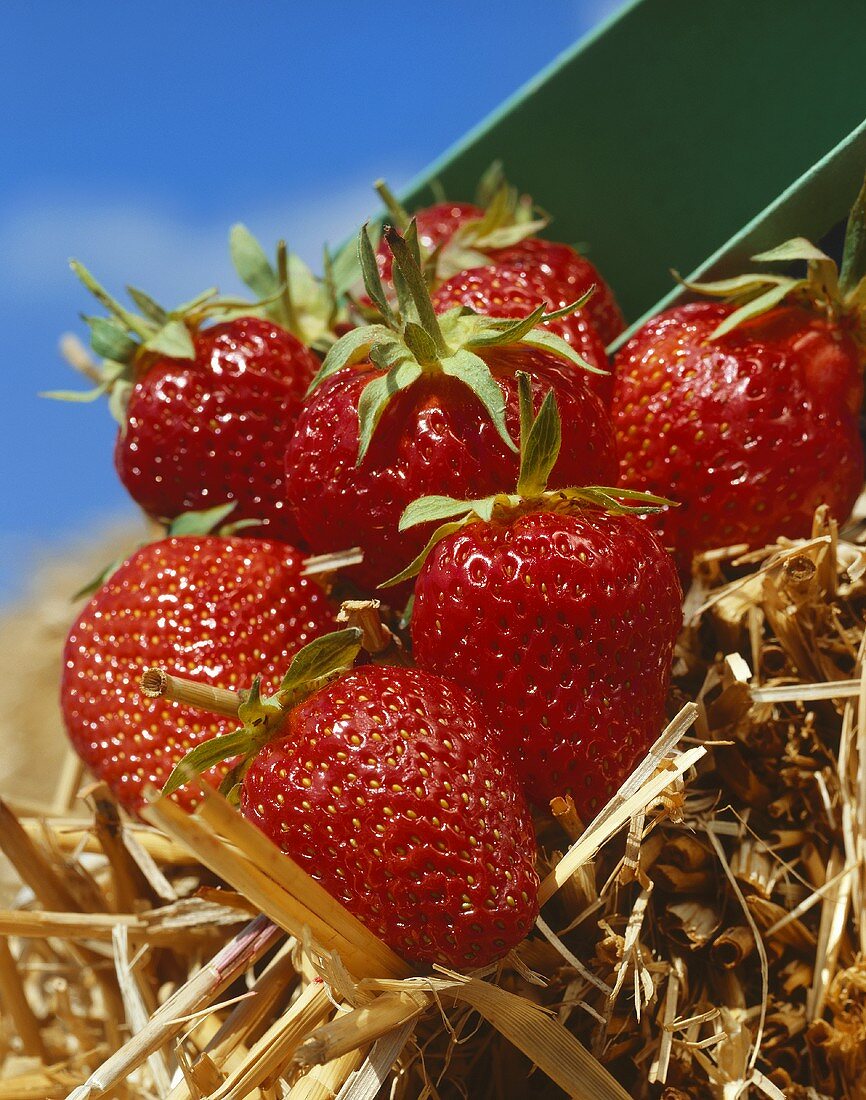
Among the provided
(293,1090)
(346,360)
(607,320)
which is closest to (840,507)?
(607,320)

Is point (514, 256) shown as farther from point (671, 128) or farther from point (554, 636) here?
point (554, 636)

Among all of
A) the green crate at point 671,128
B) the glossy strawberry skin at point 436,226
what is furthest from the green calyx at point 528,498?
the green crate at point 671,128

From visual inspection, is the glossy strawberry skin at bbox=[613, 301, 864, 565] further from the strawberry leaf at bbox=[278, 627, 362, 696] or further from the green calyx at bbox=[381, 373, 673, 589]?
the strawberry leaf at bbox=[278, 627, 362, 696]

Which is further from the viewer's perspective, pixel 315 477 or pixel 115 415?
pixel 115 415

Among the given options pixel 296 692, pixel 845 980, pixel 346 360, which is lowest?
pixel 845 980

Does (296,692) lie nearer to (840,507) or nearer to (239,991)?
(239,991)

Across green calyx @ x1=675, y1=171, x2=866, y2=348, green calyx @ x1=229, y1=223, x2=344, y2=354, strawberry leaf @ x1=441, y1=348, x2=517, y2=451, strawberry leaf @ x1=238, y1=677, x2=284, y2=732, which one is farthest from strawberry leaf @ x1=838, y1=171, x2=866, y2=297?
strawberry leaf @ x1=238, y1=677, x2=284, y2=732

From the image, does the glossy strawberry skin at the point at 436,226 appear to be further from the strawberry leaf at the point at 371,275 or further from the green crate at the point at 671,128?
the strawberry leaf at the point at 371,275
